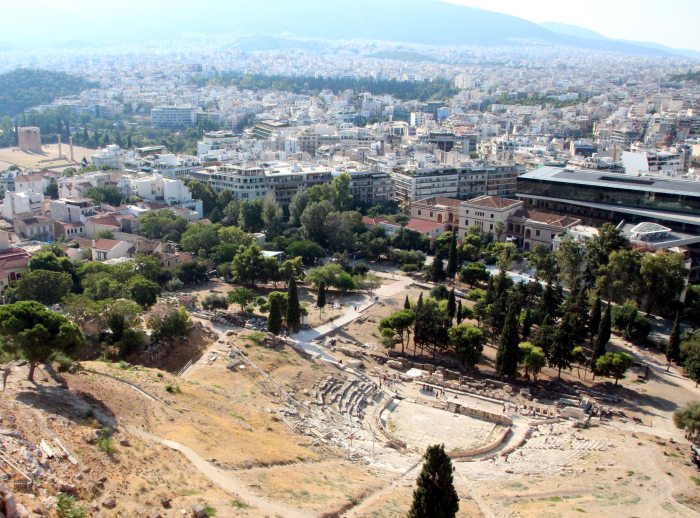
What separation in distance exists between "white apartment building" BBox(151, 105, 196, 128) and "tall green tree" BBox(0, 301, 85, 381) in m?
112

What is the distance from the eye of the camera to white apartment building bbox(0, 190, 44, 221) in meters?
59.8

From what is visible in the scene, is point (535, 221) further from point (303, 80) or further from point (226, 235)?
point (303, 80)

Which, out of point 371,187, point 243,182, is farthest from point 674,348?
point 243,182

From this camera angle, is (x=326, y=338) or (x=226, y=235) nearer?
(x=326, y=338)

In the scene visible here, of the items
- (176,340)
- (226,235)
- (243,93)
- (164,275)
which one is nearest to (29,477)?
(176,340)

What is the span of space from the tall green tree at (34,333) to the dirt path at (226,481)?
4.25 m

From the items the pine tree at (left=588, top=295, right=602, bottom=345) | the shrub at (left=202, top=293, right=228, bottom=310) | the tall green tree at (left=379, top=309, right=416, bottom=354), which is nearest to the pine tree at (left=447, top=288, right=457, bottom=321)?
the tall green tree at (left=379, top=309, right=416, bottom=354)

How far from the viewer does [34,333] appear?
2248 centimetres

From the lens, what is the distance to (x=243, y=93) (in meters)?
173

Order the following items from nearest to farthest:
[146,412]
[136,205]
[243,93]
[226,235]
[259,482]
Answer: [259,482], [146,412], [226,235], [136,205], [243,93]

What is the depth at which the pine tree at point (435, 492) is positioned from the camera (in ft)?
55.8

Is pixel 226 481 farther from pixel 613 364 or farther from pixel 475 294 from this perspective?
pixel 475 294

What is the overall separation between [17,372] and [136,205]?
122 feet

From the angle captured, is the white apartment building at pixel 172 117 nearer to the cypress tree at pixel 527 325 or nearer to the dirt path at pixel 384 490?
the cypress tree at pixel 527 325
